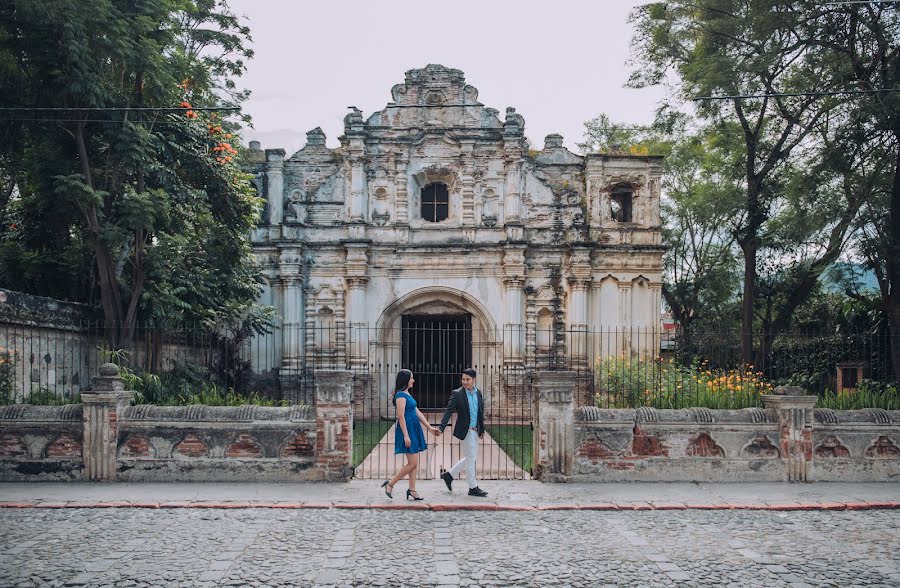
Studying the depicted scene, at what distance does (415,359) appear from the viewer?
1911 cm

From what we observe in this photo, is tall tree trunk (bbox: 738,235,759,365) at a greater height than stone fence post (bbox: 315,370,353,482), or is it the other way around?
tall tree trunk (bbox: 738,235,759,365)

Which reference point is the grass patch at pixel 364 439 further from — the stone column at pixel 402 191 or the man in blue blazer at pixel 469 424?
the stone column at pixel 402 191

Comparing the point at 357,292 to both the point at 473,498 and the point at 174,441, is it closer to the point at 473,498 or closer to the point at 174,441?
the point at 174,441

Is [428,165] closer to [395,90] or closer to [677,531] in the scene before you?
[395,90]

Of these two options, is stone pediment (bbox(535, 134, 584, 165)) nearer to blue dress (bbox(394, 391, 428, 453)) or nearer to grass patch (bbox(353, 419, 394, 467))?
grass patch (bbox(353, 419, 394, 467))

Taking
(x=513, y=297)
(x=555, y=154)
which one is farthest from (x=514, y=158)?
(x=513, y=297)

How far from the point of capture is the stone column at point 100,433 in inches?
372

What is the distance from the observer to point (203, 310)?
1555 centimetres

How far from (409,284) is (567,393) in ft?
36.1

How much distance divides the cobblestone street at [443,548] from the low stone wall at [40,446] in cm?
144

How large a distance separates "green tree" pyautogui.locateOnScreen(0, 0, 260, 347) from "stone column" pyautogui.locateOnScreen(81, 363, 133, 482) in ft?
14.0

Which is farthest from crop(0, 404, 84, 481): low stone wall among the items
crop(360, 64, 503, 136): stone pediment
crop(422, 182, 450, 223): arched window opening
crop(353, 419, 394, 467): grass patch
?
crop(422, 182, 450, 223): arched window opening

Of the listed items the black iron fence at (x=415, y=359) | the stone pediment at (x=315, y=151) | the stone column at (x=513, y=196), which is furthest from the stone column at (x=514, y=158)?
the stone pediment at (x=315, y=151)

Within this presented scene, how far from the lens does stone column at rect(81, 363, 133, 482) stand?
945 centimetres
